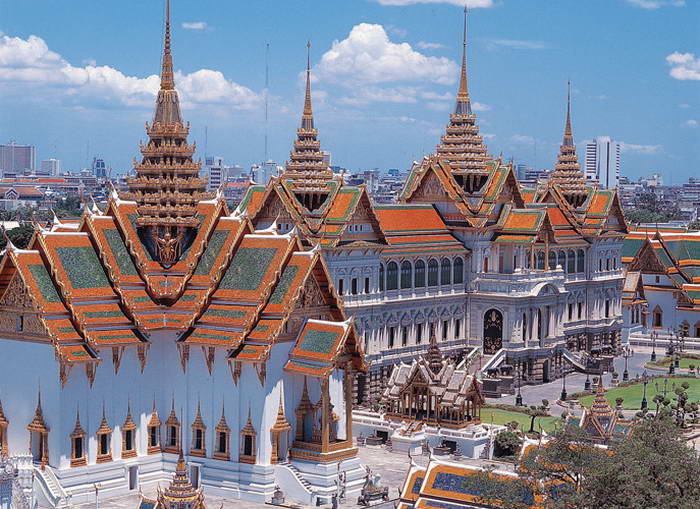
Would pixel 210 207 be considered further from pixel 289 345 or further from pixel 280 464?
pixel 280 464

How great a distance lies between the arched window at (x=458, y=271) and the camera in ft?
251

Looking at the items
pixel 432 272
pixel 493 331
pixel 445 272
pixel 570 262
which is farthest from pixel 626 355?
pixel 432 272

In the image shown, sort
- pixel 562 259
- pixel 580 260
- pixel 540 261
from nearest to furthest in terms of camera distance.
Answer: pixel 540 261, pixel 562 259, pixel 580 260

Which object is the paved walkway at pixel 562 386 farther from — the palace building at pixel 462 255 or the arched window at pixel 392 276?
the arched window at pixel 392 276

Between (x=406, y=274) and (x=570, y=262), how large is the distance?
15966 mm

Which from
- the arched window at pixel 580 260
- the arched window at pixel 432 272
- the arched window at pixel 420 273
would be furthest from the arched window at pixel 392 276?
the arched window at pixel 580 260

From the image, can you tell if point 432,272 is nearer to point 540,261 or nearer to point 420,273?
point 420,273

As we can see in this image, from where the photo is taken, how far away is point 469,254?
7694 cm

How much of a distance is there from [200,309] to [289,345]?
3.39 metres

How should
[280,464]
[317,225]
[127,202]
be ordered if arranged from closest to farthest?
[280,464], [127,202], [317,225]

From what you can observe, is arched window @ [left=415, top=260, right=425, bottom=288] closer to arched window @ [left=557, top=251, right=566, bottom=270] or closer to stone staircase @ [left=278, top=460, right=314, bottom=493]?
arched window @ [left=557, top=251, right=566, bottom=270]

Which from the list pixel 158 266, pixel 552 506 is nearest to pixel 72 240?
pixel 158 266

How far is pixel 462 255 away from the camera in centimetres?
7675

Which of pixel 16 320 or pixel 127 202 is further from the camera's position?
pixel 127 202
